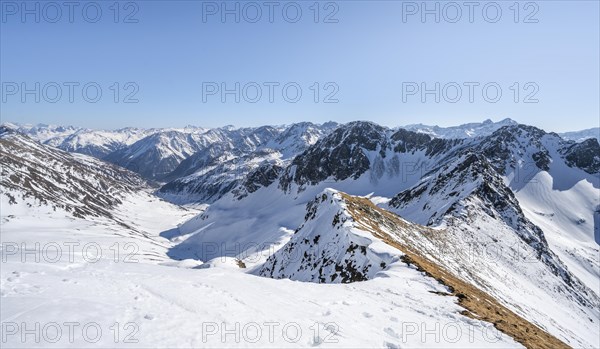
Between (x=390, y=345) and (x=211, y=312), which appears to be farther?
(x=211, y=312)

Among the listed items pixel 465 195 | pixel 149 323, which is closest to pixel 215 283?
pixel 149 323

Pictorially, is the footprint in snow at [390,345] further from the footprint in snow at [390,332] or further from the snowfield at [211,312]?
the footprint in snow at [390,332]

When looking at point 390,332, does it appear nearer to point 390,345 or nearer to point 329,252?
point 390,345

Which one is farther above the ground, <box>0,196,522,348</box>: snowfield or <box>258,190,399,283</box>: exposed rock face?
<box>0,196,522,348</box>: snowfield

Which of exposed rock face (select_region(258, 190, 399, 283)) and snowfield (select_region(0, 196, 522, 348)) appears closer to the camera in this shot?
snowfield (select_region(0, 196, 522, 348))

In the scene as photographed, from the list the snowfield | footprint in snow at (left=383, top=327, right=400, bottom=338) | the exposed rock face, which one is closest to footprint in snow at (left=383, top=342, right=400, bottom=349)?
the snowfield

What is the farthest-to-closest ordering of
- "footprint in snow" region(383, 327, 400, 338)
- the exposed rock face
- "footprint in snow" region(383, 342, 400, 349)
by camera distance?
the exposed rock face
"footprint in snow" region(383, 327, 400, 338)
"footprint in snow" region(383, 342, 400, 349)

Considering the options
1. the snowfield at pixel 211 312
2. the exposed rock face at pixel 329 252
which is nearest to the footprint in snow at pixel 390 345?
the snowfield at pixel 211 312

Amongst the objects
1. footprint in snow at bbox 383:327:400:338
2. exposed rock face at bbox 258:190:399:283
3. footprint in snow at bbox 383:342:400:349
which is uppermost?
footprint in snow at bbox 383:342:400:349

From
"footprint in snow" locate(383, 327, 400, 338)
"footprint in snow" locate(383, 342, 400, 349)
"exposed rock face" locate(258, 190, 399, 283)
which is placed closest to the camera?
"footprint in snow" locate(383, 342, 400, 349)

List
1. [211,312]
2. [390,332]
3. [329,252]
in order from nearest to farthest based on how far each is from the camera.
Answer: [211,312] → [390,332] → [329,252]

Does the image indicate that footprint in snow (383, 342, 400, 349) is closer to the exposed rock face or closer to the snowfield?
the snowfield

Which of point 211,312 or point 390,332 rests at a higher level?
point 211,312

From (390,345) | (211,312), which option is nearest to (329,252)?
(390,345)
